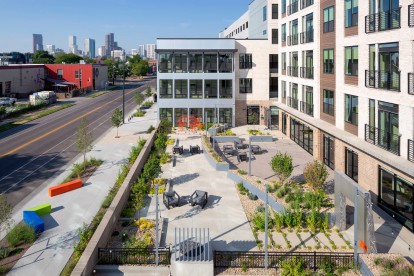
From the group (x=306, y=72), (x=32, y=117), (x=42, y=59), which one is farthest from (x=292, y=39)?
(x=42, y=59)

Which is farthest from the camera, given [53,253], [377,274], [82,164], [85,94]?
[85,94]

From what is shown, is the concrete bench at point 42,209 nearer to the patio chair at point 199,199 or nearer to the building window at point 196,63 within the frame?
the patio chair at point 199,199

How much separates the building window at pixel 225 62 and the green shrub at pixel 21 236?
35.3m

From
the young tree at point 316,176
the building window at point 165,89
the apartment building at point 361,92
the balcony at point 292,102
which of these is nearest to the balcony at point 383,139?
the apartment building at point 361,92

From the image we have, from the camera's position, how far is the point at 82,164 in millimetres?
30438

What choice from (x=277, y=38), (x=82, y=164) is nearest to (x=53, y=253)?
(x=82, y=164)

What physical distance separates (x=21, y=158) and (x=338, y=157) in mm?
25003

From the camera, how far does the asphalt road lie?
1052 inches

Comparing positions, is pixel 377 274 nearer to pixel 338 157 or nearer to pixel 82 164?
pixel 338 157

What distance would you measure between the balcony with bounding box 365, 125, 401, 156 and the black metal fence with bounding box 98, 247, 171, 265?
1254cm

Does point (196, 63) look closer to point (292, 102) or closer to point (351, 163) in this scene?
point (292, 102)

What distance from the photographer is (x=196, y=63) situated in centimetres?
4934

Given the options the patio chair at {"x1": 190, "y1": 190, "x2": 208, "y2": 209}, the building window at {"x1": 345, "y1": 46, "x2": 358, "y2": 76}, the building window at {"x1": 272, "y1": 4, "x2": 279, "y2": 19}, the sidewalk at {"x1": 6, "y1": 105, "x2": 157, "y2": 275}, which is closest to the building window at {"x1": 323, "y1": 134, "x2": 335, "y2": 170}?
the building window at {"x1": 345, "y1": 46, "x2": 358, "y2": 76}

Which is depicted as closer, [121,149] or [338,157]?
[338,157]
